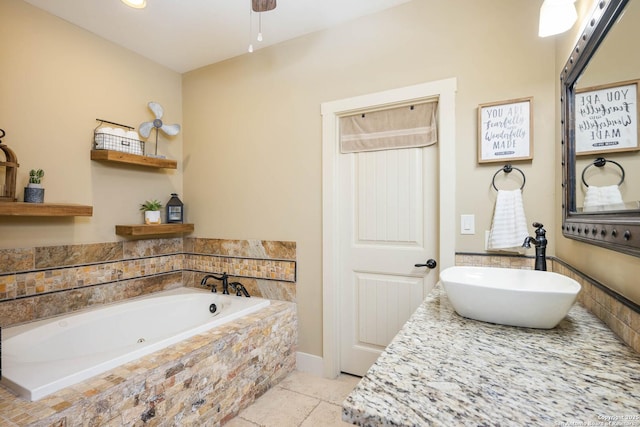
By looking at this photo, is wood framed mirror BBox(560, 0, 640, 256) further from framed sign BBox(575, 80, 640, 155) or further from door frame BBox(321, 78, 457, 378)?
door frame BBox(321, 78, 457, 378)

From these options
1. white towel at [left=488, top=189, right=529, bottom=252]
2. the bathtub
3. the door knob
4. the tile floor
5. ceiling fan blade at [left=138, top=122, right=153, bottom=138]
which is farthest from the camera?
ceiling fan blade at [left=138, top=122, right=153, bottom=138]

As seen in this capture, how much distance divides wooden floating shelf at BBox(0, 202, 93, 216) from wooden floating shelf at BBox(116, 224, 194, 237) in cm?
36

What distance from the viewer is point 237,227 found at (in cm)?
279

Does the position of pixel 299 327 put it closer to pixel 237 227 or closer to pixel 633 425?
pixel 237 227

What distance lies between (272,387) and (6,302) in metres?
1.82

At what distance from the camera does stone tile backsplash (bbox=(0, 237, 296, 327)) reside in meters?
2.00

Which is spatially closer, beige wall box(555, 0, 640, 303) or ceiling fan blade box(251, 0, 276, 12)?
beige wall box(555, 0, 640, 303)

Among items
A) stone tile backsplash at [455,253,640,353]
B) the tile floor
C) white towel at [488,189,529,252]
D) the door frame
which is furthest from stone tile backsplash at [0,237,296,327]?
stone tile backsplash at [455,253,640,353]

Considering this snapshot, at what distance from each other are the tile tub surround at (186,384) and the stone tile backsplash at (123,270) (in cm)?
44

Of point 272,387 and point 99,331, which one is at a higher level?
point 99,331

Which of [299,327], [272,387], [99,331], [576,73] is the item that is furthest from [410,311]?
[99,331]

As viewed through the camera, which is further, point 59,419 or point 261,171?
point 261,171

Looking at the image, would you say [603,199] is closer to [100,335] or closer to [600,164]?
[600,164]

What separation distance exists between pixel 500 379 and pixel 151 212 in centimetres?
285
